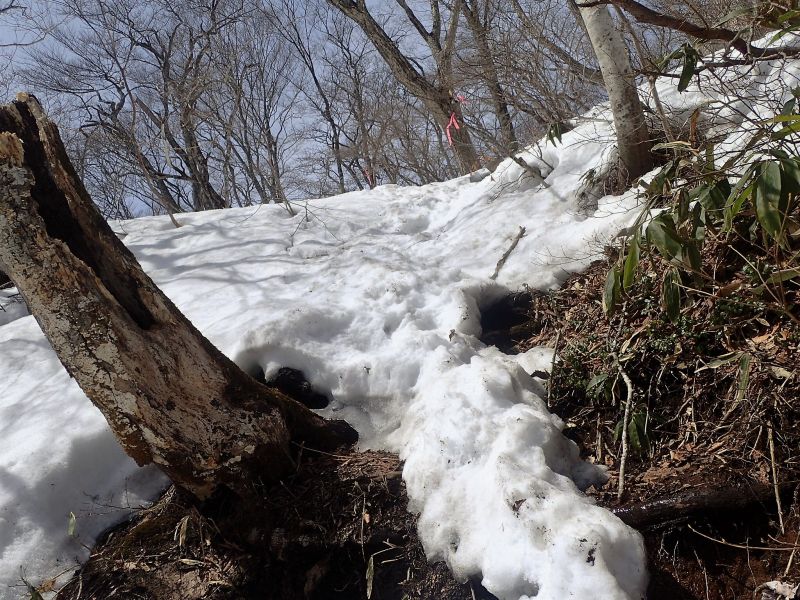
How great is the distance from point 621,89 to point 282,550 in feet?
10.6

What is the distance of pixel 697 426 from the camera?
6.26 feet

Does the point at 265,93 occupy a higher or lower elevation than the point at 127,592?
higher

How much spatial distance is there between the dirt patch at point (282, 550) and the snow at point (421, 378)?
0.12 metres

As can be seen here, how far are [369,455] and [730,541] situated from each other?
134 centimetres

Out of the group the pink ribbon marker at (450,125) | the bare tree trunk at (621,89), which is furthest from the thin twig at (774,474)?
the pink ribbon marker at (450,125)

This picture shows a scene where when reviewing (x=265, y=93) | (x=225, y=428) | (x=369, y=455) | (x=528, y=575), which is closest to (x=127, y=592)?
(x=225, y=428)

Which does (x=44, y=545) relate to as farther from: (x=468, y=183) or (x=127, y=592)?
(x=468, y=183)

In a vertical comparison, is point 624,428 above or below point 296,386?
below

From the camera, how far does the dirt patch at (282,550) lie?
1.89m

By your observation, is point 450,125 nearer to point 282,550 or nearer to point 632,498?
point 632,498

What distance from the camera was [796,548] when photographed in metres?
1.47

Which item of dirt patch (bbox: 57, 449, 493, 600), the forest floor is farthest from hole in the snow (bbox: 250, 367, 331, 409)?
dirt patch (bbox: 57, 449, 493, 600)

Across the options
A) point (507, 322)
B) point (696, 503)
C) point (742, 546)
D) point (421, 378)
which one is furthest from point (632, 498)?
point (507, 322)

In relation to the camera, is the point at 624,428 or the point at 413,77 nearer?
the point at 624,428
